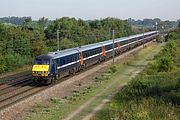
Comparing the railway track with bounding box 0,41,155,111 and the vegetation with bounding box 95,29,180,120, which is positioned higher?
the vegetation with bounding box 95,29,180,120

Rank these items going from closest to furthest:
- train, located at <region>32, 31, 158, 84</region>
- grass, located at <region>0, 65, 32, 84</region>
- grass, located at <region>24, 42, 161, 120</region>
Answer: grass, located at <region>24, 42, 161, 120</region> → train, located at <region>32, 31, 158, 84</region> → grass, located at <region>0, 65, 32, 84</region>

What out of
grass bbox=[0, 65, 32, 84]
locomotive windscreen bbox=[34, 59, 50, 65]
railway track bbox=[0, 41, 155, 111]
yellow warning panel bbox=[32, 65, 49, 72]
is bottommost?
grass bbox=[0, 65, 32, 84]

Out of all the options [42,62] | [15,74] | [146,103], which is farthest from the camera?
[15,74]

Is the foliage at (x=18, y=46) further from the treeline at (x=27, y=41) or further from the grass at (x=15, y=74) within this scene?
the grass at (x=15, y=74)

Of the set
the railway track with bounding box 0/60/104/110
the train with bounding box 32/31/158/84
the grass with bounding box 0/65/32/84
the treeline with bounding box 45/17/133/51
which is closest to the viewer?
the railway track with bounding box 0/60/104/110

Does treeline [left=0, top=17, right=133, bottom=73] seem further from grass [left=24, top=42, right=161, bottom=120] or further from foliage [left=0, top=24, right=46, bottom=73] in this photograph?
grass [left=24, top=42, right=161, bottom=120]

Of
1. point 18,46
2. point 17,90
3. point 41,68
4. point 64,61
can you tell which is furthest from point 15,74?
point 18,46

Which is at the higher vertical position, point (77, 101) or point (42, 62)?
point (42, 62)

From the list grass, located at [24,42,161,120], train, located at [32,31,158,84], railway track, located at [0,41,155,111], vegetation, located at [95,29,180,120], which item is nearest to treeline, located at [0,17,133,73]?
train, located at [32,31,158,84]

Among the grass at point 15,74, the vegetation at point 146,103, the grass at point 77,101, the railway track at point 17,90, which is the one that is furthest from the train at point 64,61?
the vegetation at point 146,103

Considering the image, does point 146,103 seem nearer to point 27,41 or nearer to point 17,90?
point 17,90

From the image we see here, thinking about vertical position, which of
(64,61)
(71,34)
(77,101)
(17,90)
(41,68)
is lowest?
(17,90)

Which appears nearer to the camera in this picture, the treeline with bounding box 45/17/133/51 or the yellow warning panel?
the yellow warning panel

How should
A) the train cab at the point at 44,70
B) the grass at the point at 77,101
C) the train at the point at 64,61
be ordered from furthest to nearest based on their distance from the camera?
the train at the point at 64,61
the train cab at the point at 44,70
the grass at the point at 77,101
